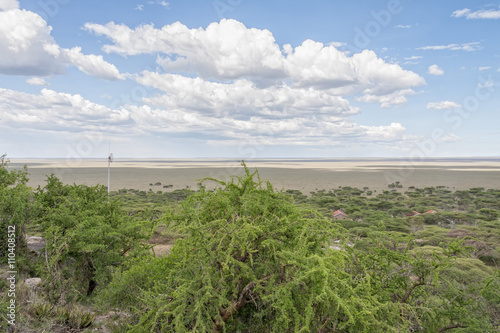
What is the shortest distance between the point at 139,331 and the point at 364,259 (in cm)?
520

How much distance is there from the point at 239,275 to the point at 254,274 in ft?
1.14

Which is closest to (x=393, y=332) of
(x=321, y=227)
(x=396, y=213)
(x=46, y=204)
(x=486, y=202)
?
(x=321, y=227)

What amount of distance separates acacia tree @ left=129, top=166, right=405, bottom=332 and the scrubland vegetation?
2 centimetres

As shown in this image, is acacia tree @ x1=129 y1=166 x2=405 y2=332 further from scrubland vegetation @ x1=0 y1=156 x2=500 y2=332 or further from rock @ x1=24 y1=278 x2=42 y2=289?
rock @ x1=24 y1=278 x2=42 y2=289

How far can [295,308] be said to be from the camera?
4926 millimetres

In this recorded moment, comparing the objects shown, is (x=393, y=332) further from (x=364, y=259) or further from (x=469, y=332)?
(x=469, y=332)

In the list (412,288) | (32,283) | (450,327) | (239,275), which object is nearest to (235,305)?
(239,275)

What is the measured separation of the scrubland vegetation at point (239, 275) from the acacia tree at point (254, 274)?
24 millimetres

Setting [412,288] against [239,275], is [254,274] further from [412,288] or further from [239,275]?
[412,288]

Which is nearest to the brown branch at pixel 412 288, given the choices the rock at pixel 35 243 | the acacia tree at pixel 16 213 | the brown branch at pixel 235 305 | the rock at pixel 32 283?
the brown branch at pixel 235 305

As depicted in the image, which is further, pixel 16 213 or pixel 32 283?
pixel 16 213

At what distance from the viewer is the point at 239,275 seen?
5.38 m

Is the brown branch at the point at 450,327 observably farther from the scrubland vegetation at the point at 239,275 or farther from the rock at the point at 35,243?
the rock at the point at 35,243

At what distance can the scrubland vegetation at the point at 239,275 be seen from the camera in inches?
205
